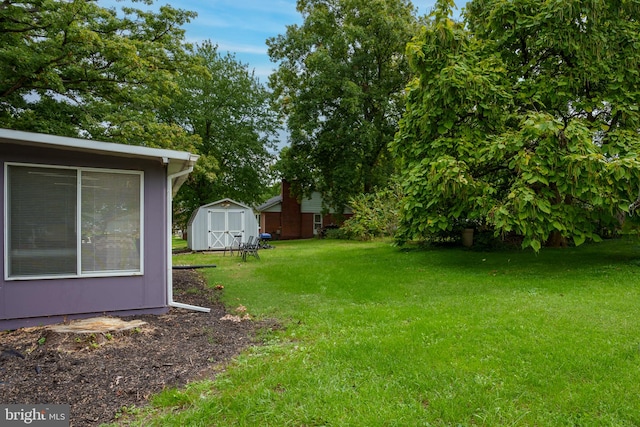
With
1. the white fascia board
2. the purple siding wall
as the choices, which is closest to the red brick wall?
the white fascia board

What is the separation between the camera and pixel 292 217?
27.4 metres

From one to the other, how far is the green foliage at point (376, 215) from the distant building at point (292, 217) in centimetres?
656

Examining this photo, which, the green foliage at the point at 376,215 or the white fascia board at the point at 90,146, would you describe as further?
the green foliage at the point at 376,215

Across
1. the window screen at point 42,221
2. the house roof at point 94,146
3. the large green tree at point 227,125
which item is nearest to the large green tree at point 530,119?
the house roof at point 94,146

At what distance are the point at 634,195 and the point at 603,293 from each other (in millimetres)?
2649

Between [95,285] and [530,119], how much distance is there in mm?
7884

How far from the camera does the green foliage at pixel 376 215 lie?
18.4 metres

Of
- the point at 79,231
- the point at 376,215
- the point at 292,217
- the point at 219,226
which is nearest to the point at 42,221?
the point at 79,231

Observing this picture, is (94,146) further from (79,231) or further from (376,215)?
(376,215)

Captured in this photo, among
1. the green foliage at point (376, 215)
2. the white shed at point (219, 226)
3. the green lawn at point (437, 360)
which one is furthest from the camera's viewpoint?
the green foliage at point (376, 215)

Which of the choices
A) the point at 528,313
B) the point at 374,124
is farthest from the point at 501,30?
the point at 374,124

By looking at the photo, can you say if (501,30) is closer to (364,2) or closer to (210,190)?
(364,2)

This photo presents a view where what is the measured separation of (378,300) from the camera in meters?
6.14

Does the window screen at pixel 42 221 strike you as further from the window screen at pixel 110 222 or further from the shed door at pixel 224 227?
the shed door at pixel 224 227
